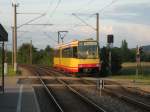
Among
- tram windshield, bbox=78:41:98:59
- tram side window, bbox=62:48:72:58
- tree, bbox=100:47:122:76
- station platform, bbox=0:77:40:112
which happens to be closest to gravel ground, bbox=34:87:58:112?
station platform, bbox=0:77:40:112

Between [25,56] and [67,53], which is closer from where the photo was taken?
[67,53]

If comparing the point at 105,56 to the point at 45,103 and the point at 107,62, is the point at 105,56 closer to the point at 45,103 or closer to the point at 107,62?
the point at 107,62

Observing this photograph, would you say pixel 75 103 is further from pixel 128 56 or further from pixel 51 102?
pixel 128 56

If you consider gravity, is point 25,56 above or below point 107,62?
above

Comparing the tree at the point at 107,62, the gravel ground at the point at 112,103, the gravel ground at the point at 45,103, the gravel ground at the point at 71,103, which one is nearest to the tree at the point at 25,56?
the tree at the point at 107,62

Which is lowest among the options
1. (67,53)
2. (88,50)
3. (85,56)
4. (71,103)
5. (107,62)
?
(71,103)

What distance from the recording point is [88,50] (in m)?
46.2

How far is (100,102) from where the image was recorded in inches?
957

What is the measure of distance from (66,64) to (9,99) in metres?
26.2

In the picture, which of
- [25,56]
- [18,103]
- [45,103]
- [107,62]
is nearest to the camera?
[18,103]

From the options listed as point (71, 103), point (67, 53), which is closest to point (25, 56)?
point (67, 53)

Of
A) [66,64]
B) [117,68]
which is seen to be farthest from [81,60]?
[117,68]

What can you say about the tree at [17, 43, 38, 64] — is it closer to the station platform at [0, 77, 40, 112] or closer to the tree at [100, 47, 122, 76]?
Result: the tree at [100, 47, 122, 76]

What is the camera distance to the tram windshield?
4597 cm
